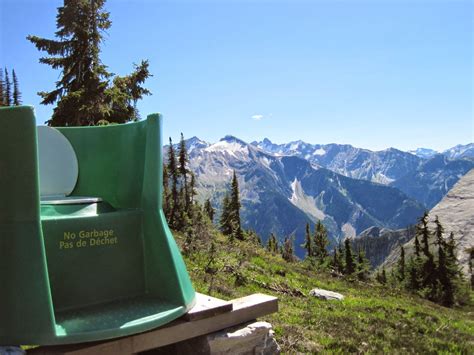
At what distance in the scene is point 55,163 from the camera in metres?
5.44

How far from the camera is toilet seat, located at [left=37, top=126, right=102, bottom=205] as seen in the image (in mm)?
5383

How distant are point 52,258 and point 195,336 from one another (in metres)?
1.63

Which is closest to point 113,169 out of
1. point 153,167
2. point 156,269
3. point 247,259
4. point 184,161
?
point 153,167

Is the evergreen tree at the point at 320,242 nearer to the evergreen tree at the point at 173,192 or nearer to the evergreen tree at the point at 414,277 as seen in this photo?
the evergreen tree at the point at 414,277

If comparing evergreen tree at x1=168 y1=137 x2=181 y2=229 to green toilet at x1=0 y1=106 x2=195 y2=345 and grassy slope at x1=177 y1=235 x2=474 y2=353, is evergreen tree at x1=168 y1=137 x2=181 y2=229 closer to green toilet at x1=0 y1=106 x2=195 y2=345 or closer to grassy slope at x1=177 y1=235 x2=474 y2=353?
grassy slope at x1=177 y1=235 x2=474 y2=353

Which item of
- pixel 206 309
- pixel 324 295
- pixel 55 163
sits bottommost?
pixel 324 295

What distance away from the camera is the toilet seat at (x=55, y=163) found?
17.7 ft

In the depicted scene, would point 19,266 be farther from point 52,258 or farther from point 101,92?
point 101,92

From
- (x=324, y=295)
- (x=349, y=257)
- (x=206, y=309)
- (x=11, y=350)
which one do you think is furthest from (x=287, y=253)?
(x=349, y=257)

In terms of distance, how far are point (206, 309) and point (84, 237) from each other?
57.0 inches

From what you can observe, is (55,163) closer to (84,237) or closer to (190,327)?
(84,237)

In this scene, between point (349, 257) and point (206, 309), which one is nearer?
point (206, 309)

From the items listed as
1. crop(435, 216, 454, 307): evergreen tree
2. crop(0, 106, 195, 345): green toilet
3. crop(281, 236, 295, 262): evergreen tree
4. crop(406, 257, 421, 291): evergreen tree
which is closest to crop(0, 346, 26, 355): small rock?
crop(0, 106, 195, 345): green toilet

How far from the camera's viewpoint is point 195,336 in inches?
173
